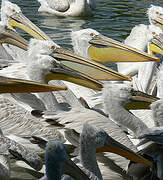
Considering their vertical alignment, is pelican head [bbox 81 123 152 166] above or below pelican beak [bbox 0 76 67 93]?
below

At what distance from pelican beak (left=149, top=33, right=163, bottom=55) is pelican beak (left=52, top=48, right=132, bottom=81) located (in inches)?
50.6

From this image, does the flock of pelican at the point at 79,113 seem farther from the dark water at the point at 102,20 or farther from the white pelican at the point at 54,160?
the dark water at the point at 102,20

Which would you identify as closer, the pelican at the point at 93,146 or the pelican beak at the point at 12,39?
the pelican at the point at 93,146

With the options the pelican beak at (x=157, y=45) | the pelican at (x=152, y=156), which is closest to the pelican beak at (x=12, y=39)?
the pelican beak at (x=157, y=45)

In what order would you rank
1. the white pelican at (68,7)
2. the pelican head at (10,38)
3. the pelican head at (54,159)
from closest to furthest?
the pelican head at (54,159) → the pelican head at (10,38) → the white pelican at (68,7)

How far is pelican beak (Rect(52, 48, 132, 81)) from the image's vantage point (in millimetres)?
5910

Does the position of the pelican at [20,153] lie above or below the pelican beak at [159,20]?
below

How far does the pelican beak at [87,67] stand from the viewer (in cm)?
591

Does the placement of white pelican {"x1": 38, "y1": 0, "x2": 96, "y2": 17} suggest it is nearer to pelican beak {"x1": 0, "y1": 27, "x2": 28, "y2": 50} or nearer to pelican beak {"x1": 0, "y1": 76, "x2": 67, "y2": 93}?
pelican beak {"x1": 0, "y1": 27, "x2": 28, "y2": 50}

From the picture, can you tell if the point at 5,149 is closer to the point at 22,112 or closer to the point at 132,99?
Answer: the point at 22,112

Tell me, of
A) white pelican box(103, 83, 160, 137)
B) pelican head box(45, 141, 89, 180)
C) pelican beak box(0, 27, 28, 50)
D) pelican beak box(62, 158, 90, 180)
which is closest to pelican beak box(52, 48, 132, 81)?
white pelican box(103, 83, 160, 137)

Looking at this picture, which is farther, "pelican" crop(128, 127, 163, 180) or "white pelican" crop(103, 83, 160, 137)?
"white pelican" crop(103, 83, 160, 137)

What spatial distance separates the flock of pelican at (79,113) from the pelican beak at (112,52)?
11 mm

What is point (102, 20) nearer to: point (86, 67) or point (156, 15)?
point (156, 15)
